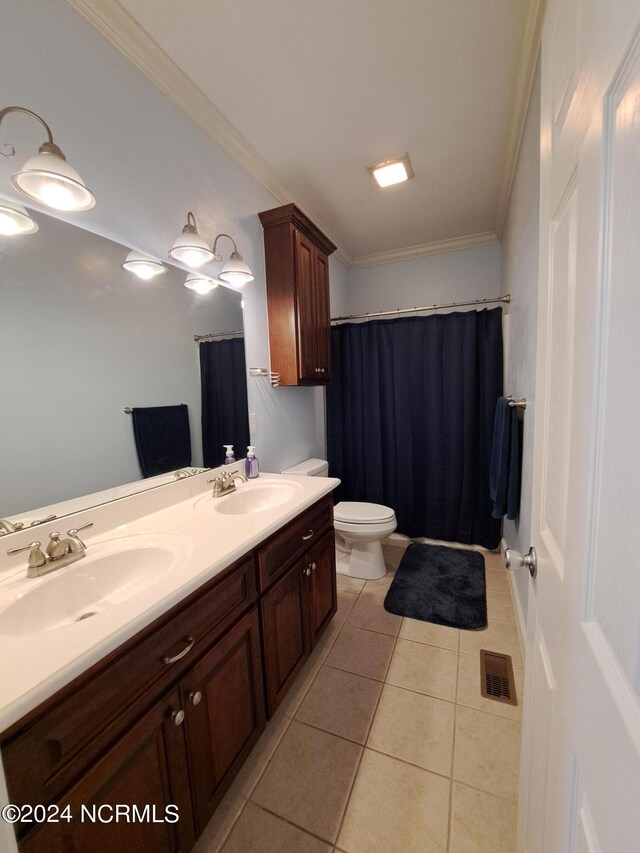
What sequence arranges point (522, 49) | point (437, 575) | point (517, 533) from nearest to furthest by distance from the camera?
point (522, 49) < point (517, 533) < point (437, 575)

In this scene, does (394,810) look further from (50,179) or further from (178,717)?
(50,179)

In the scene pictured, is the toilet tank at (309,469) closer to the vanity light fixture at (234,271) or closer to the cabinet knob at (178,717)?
the vanity light fixture at (234,271)

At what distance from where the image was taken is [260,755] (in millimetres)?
1201

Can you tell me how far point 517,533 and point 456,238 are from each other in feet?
7.79

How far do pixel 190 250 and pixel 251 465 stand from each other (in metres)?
1.04

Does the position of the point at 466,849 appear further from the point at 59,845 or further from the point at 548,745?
the point at 59,845

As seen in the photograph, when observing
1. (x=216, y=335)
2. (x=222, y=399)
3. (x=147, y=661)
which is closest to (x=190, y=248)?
(x=216, y=335)

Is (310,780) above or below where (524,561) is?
below

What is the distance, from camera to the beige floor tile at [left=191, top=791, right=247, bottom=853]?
3.15ft

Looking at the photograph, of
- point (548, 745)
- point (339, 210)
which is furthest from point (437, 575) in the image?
point (339, 210)

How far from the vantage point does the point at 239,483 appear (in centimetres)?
170

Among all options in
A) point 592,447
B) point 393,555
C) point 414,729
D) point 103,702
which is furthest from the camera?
point 393,555

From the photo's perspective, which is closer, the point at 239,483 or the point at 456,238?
the point at 239,483

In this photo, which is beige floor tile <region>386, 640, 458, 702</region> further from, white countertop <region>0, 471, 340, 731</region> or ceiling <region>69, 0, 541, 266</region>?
ceiling <region>69, 0, 541, 266</region>
